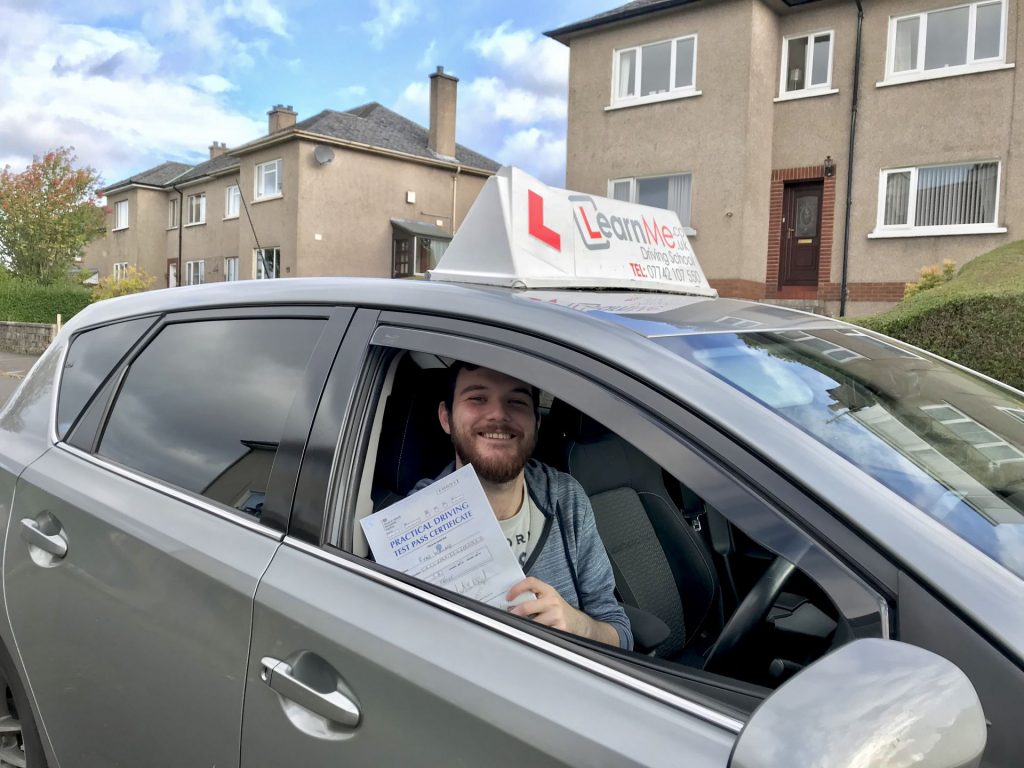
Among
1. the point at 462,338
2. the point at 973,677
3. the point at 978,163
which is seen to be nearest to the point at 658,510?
the point at 462,338

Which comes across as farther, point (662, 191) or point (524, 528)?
point (662, 191)

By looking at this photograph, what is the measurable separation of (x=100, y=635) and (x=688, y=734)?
1.42 meters

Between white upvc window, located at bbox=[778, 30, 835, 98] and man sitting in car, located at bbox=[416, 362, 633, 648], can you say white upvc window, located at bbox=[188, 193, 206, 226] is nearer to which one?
white upvc window, located at bbox=[778, 30, 835, 98]

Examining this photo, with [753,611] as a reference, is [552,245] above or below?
above

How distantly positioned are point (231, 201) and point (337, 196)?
20.1 ft

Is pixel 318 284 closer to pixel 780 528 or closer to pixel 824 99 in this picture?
pixel 780 528

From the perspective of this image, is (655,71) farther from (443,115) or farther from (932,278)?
(443,115)

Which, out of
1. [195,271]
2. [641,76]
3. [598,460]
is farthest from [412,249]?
[598,460]

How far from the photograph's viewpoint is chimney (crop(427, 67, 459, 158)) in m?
28.7

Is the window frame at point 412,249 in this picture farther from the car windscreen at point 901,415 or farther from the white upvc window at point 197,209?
the car windscreen at point 901,415

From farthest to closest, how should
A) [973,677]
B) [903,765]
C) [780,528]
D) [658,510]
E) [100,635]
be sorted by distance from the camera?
[658,510]
[100,635]
[780,528]
[973,677]
[903,765]

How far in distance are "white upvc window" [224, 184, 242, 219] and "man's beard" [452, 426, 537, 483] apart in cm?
2923

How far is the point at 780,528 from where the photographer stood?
48.8 inches

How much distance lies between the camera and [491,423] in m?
2.07
